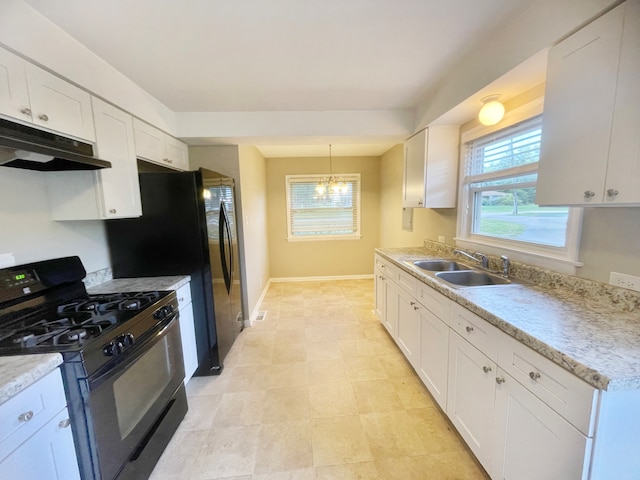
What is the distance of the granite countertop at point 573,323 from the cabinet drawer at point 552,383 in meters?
0.04

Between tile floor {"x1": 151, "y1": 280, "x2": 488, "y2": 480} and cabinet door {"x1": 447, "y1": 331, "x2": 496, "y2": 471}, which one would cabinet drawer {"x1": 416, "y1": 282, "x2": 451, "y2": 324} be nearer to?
cabinet door {"x1": 447, "y1": 331, "x2": 496, "y2": 471}

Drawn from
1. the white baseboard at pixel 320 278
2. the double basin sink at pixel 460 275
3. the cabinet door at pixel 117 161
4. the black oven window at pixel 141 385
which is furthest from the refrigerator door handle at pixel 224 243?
the white baseboard at pixel 320 278

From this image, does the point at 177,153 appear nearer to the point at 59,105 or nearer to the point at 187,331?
the point at 59,105

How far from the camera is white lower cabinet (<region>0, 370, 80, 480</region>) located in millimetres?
818

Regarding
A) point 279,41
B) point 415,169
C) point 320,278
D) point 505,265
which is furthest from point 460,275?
point 320,278

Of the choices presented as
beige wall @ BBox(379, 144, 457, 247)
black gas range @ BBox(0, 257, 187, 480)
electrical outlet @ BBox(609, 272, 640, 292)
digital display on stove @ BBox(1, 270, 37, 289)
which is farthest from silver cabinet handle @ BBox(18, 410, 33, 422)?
beige wall @ BBox(379, 144, 457, 247)

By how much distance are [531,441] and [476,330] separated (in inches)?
18.6

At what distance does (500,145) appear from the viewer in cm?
206

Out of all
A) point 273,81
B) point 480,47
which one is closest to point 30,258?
point 273,81

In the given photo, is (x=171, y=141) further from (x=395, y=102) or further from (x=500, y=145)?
(x=500, y=145)

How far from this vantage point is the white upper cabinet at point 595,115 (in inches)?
38.6

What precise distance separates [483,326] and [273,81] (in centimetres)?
225

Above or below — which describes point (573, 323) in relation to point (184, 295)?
above

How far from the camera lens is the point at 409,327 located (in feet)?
7.39
